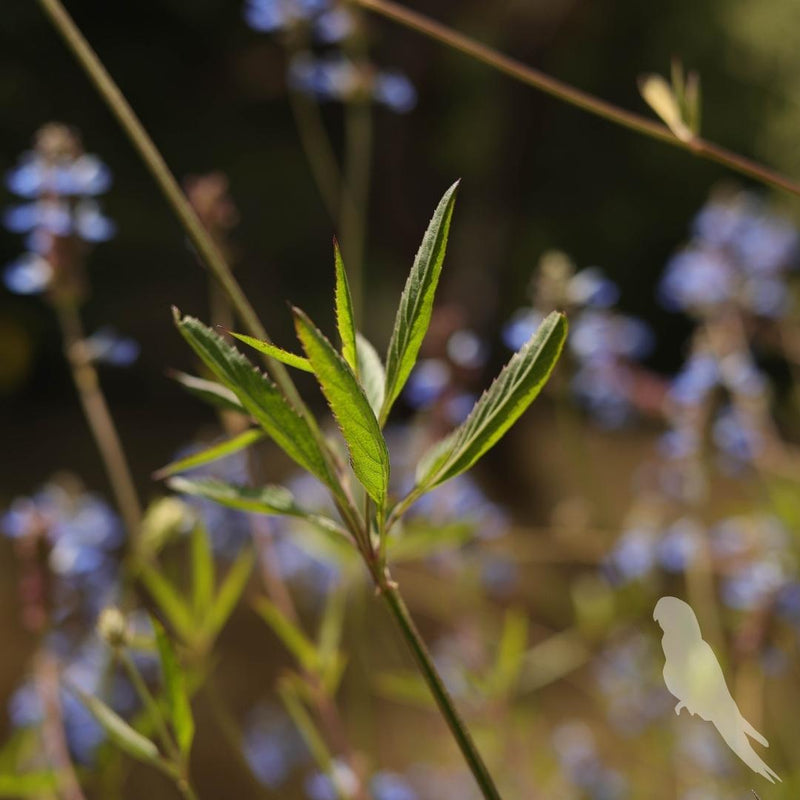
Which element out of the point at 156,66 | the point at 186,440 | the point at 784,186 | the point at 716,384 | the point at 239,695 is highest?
the point at 156,66

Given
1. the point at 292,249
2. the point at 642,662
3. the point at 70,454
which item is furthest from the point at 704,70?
the point at 642,662

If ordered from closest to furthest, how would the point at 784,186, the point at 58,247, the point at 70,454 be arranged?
the point at 784,186 < the point at 58,247 < the point at 70,454

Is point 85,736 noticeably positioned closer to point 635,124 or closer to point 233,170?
point 635,124

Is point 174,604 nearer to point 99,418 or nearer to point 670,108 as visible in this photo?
point 99,418

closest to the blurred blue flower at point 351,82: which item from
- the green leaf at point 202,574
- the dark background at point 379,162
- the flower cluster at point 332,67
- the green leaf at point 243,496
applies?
the flower cluster at point 332,67

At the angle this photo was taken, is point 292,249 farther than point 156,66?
Yes

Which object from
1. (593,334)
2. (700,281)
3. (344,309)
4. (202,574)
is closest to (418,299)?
(344,309)

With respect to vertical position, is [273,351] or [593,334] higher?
[273,351]
